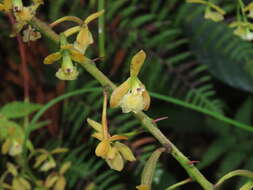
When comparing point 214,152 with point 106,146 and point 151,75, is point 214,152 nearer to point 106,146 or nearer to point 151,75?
point 151,75

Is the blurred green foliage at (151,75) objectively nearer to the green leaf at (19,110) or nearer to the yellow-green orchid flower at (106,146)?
the green leaf at (19,110)

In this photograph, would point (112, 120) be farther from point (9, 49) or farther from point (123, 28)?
point (9, 49)

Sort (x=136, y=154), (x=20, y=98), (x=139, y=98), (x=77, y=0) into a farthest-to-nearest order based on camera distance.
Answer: (x=20, y=98) < (x=77, y=0) < (x=136, y=154) < (x=139, y=98)

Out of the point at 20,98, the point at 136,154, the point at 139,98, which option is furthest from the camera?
the point at 20,98

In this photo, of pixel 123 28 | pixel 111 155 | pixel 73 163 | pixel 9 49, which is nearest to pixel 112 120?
pixel 73 163

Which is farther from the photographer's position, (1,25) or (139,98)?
(1,25)
